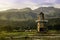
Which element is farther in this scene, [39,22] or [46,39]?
[39,22]

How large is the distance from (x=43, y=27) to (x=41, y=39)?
642 inches

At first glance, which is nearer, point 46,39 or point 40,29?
point 46,39

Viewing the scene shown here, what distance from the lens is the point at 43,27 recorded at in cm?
4178

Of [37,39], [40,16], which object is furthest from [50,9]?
[37,39]

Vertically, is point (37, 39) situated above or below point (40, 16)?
below

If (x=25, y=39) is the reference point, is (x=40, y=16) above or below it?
above

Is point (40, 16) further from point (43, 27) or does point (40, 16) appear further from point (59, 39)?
point (59, 39)

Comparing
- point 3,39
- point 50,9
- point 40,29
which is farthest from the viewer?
point 50,9

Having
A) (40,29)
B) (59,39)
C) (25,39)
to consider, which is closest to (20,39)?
(25,39)

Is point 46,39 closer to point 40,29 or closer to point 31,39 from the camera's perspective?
point 31,39

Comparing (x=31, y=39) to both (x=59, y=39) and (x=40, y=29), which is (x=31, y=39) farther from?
(x=40, y=29)

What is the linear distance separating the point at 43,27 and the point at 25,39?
1651 centimetres

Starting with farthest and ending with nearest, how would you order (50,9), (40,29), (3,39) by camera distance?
1. (50,9)
2. (40,29)
3. (3,39)

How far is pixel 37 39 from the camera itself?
25.6m
